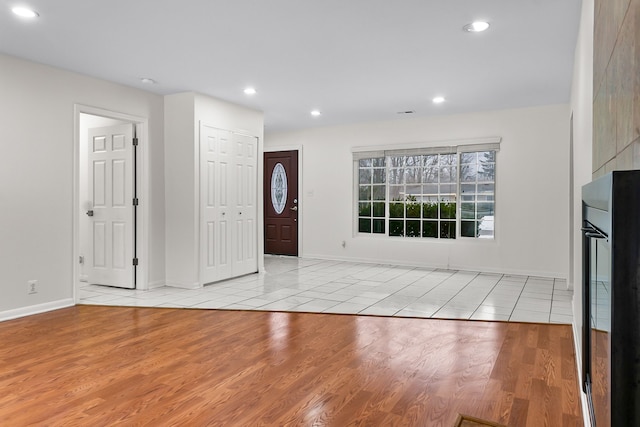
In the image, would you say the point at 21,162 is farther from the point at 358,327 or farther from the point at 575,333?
the point at 575,333

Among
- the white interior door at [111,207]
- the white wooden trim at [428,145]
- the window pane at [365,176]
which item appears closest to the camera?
the white interior door at [111,207]

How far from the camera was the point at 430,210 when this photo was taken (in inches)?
289

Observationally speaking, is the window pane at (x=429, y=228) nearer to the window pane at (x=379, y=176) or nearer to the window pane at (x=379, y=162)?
the window pane at (x=379, y=176)

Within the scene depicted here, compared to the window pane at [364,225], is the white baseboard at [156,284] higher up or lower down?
lower down

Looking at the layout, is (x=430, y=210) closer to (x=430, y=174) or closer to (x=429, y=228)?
(x=429, y=228)

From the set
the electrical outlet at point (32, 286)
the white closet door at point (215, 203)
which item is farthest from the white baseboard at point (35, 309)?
the white closet door at point (215, 203)

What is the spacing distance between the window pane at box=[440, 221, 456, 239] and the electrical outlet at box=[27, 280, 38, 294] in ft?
17.9

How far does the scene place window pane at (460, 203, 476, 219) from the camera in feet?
22.8

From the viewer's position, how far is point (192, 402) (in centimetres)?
242

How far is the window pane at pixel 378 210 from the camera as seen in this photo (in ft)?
25.5

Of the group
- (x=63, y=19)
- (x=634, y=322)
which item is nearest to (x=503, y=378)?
(x=634, y=322)

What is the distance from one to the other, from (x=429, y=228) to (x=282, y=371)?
4.97 m

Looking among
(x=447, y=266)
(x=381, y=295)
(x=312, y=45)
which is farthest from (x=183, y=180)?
(x=447, y=266)

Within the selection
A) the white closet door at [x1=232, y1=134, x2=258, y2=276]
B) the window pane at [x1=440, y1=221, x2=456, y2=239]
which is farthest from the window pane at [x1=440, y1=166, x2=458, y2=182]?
the white closet door at [x1=232, y1=134, x2=258, y2=276]
